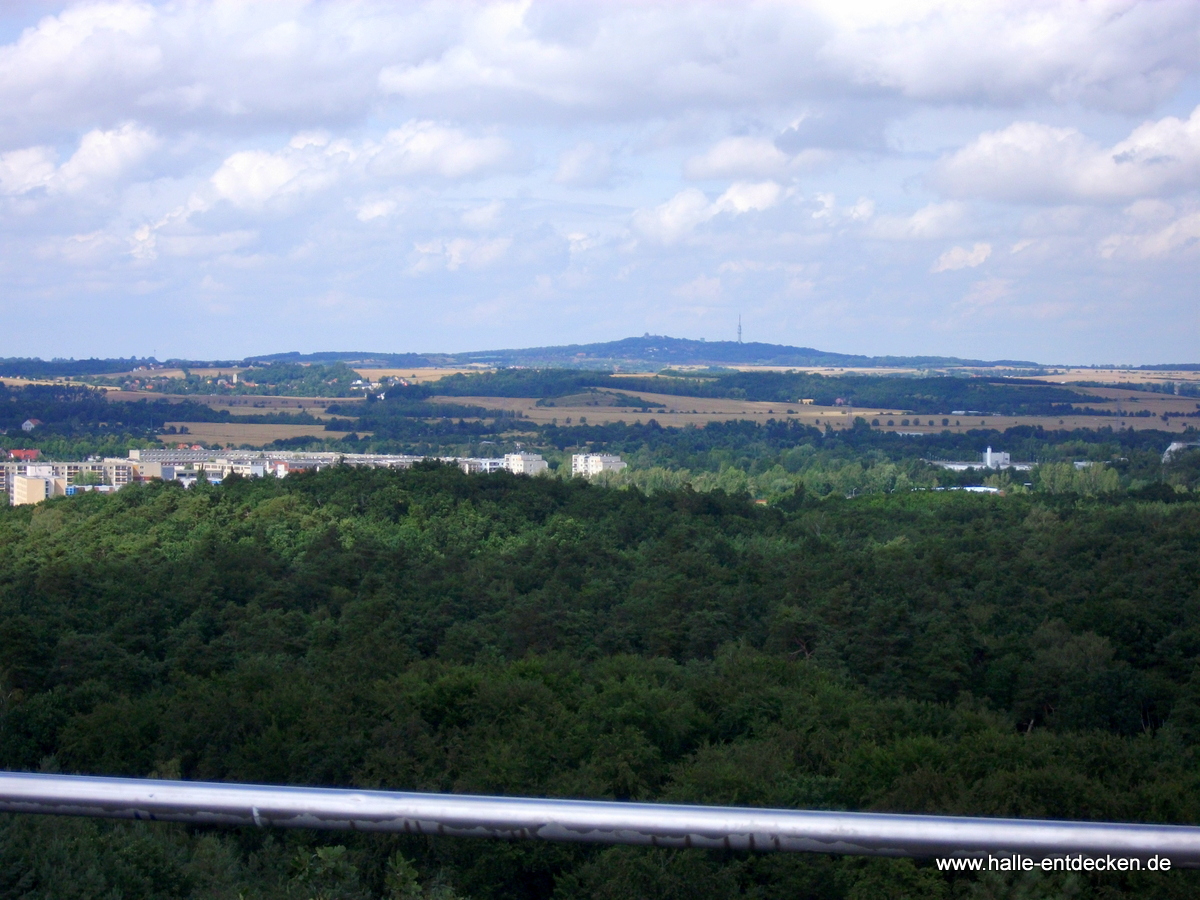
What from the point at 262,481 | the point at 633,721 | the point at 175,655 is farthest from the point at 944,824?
the point at 262,481

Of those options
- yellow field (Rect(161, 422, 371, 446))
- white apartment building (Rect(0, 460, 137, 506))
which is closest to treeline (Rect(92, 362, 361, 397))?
yellow field (Rect(161, 422, 371, 446))

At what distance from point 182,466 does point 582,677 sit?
6410 centimetres

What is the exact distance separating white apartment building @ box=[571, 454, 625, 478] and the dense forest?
35730 millimetres

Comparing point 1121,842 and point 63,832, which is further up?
point 1121,842

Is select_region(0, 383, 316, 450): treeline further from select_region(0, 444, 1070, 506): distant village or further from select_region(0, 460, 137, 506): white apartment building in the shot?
select_region(0, 460, 137, 506): white apartment building

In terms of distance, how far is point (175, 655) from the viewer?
25594 millimetres

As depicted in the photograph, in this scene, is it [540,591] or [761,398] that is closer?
[540,591]

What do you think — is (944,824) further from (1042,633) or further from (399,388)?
(399,388)

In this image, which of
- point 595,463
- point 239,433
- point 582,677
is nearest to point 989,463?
point 595,463

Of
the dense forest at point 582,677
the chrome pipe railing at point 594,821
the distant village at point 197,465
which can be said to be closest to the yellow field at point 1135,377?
the distant village at point 197,465

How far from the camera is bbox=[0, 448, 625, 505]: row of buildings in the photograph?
2844 inches

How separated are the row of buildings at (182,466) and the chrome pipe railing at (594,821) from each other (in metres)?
65.1

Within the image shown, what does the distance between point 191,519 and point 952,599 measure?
97.7 ft

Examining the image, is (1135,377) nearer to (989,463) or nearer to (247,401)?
(989,463)
